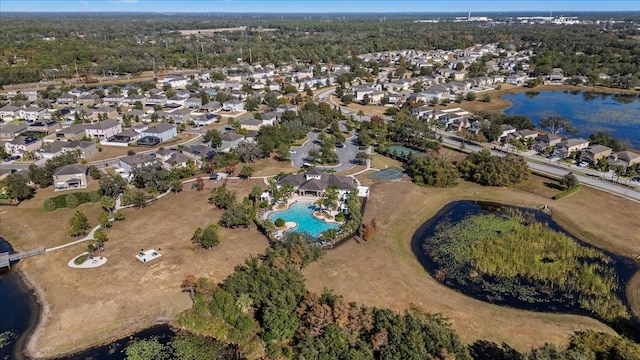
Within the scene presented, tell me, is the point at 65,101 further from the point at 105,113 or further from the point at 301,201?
the point at 301,201

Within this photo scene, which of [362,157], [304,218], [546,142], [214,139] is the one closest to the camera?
[304,218]

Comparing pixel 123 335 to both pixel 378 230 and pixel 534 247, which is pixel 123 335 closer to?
pixel 378 230

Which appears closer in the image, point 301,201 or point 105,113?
point 301,201

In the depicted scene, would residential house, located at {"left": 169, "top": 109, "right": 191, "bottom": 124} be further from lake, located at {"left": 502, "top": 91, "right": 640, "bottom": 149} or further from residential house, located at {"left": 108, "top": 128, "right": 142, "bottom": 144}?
lake, located at {"left": 502, "top": 91, "right": 640, "bottom": 149}

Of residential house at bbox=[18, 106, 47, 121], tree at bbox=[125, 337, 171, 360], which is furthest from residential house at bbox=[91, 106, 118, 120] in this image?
tree at bbox=[125, 337, 171, 360]

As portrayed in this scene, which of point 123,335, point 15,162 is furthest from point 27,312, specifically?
point 15,162

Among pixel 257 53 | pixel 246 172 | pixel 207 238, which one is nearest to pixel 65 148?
pixel 246 172

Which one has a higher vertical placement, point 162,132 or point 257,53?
point 257,53

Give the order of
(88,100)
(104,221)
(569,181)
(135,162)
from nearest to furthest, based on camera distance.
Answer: (104,221), (569,181), (135,162), (88,100)
